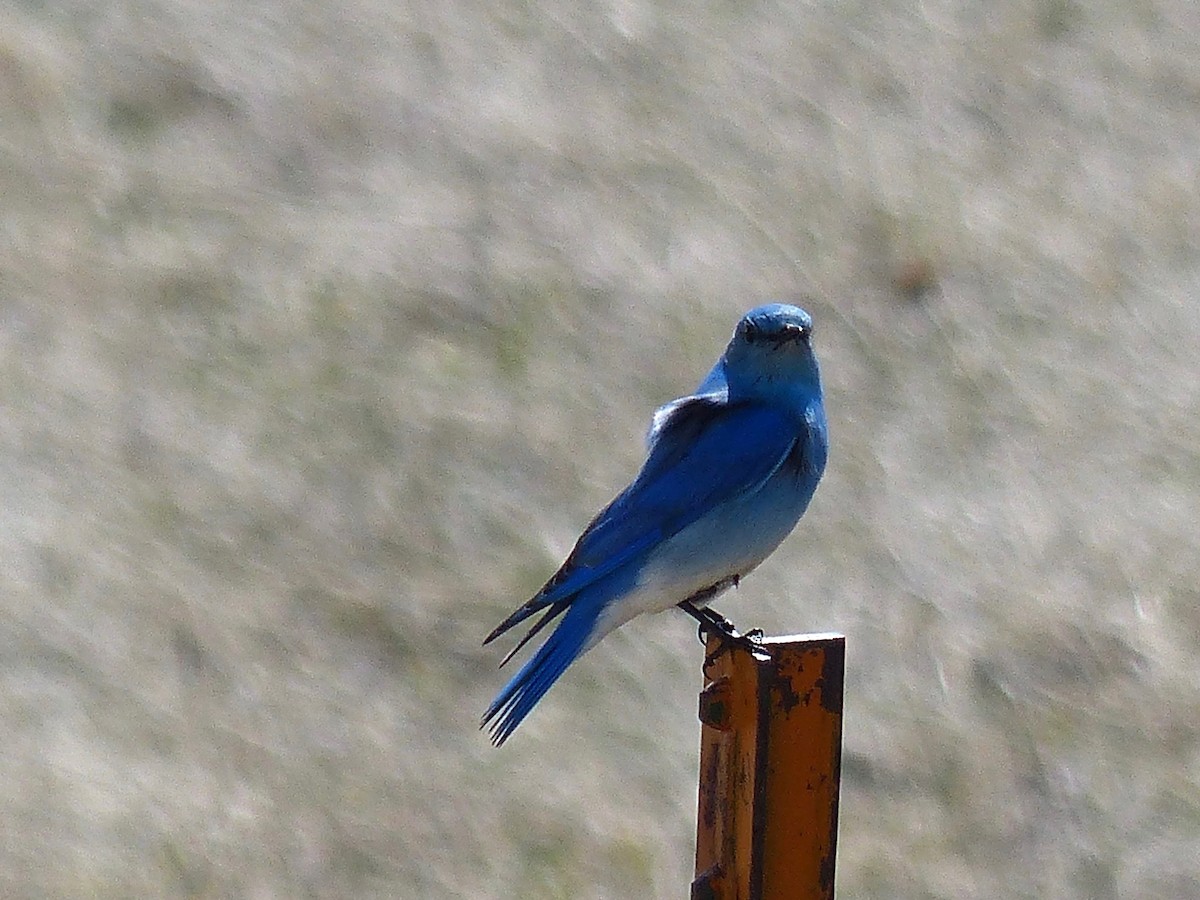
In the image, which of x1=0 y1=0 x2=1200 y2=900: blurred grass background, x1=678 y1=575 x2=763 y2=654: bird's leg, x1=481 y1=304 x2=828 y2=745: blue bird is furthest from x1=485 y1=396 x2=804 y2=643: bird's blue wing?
x1=0 y1=0 x2=1200 y2=900: blurred grass background

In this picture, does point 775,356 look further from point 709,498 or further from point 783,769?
point 783,769

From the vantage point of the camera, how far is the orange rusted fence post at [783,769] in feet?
10.5

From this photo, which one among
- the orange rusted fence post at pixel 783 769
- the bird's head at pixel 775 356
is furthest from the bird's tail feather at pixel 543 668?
the bird's head at pixel 775 356

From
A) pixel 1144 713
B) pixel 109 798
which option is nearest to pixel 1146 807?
pixel 1144 713

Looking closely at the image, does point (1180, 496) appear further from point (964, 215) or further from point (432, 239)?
point (432, 239)

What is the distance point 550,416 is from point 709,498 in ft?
12.8

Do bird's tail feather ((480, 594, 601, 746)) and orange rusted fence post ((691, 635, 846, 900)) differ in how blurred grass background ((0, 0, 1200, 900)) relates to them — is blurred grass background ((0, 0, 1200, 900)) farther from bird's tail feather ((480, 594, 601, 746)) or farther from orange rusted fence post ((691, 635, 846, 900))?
orange rusted fence post ((691, 635, 846, 900))

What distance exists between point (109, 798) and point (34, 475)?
1569 millimetres

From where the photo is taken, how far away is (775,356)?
4.59 meters

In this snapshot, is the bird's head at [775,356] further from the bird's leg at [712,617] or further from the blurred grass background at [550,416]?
the blurred grass background at [550,416]

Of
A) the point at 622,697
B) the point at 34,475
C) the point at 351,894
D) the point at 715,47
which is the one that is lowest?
the point at 351,894

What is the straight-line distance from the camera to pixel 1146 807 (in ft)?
23.5

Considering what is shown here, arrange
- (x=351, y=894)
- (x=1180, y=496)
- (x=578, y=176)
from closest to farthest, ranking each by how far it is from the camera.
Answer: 1. (x=351, y=894)
2. (x=1180, y=496)
3. (x=578, y=176)

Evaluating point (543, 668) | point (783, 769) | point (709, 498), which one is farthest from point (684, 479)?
point (783, 769)
